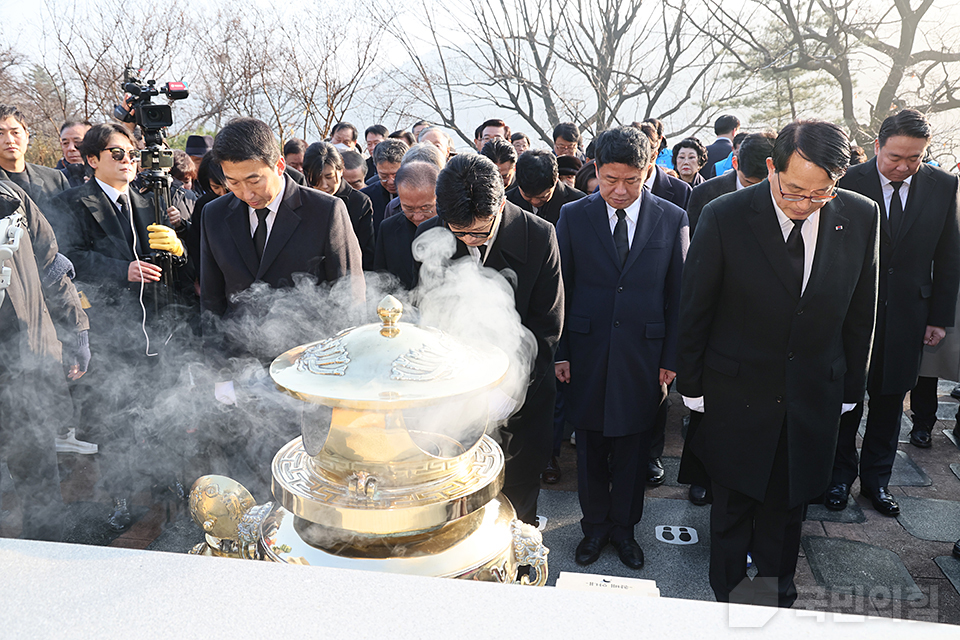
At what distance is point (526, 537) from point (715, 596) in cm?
203

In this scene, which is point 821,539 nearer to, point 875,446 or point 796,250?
point 875,446

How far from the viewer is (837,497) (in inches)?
154

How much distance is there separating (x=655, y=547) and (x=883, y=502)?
1.52 metres

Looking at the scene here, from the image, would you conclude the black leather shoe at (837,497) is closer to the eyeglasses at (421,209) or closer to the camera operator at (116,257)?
the eyeglasses at (421,209)

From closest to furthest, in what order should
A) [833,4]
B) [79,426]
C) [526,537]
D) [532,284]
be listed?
[526,537] < [532,284] < [79,426] < [833,4]

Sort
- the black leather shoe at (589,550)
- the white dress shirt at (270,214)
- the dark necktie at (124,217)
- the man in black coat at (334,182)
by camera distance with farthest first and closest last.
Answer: the man in black coat at (334,182), the dark necktie at (124,217), the black leather shoe at (589,550), the white dress shirt at (270,214)

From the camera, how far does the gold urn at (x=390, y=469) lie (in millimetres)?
1302

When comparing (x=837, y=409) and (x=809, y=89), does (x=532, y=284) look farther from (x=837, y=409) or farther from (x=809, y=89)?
(x=809, y=89)

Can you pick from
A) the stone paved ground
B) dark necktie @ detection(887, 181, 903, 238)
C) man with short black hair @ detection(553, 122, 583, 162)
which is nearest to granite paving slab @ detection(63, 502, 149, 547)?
the stone paved ground

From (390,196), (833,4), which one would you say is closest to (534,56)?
(833,4)

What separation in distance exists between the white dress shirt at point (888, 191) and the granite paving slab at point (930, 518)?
1829 millimetres

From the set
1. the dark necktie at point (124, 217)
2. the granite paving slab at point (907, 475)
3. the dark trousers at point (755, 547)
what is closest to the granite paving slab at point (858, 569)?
the dark trousers at point (755, 547)

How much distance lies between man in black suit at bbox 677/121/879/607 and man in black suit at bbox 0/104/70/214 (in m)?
4.56

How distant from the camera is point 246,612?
3.31ft
